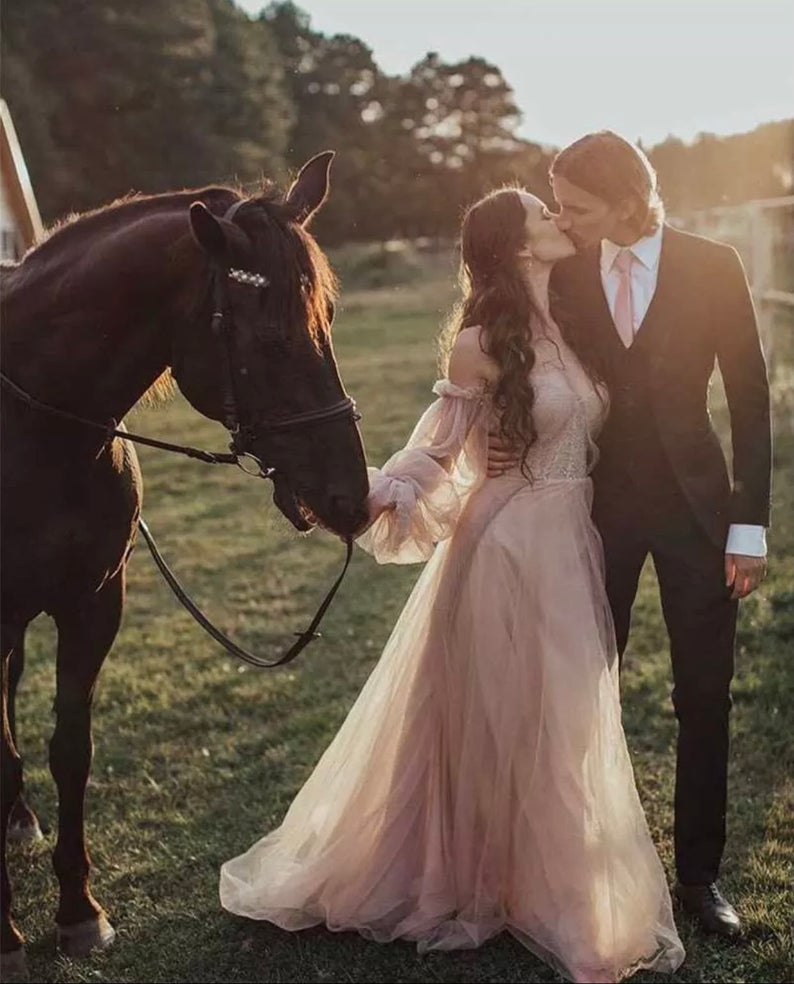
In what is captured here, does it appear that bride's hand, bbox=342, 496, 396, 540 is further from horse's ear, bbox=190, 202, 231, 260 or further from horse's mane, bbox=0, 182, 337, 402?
horse's ear, bbox=190, 202, 231, 260

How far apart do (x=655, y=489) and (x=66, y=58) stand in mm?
13014

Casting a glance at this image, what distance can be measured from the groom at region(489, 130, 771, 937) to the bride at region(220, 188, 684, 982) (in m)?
0.08

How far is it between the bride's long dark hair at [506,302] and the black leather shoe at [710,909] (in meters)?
1.41

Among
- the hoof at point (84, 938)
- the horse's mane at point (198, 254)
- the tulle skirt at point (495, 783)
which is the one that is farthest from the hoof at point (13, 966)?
the horse's mane at point (198, 254)

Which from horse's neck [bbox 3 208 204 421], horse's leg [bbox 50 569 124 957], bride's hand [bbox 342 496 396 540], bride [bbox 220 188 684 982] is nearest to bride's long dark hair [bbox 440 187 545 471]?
bride [bbox 220 188 684 982]

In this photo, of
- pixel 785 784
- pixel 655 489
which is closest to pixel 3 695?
pixel 655 489

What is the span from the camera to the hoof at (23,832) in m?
3.91

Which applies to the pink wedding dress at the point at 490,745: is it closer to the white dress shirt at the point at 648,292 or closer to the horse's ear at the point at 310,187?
the white dress shirt at the point at 648,292

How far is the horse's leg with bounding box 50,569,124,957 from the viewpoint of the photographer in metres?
3.19

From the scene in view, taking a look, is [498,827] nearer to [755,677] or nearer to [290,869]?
[290,869]

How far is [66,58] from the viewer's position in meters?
13.6

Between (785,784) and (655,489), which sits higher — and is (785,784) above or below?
below

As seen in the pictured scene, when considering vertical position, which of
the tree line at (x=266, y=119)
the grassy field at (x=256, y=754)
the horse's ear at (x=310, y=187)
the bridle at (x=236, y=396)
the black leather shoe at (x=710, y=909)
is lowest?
the grassy field at (x=256, y=754)

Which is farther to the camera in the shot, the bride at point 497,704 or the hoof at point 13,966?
the hoof at point 13,966
